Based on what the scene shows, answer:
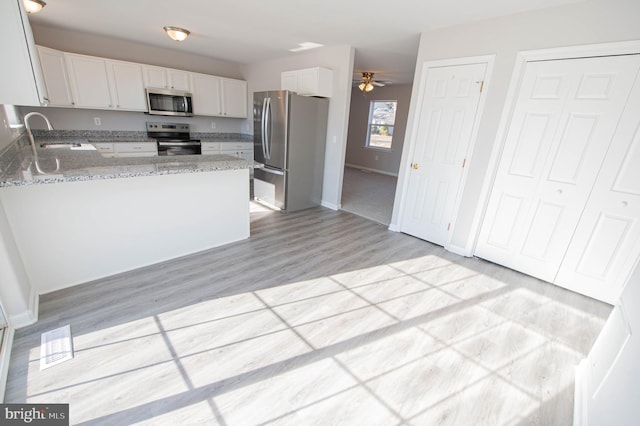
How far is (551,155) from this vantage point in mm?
2629

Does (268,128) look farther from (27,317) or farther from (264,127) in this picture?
(27,317)

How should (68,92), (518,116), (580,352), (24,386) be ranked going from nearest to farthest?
(24,386), (580,352), (518,116), (68,92)

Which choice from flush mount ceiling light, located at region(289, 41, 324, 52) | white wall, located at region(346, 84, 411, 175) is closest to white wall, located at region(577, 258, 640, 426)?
flush mount ceiling light, located at region(289, 41, 324, 52)

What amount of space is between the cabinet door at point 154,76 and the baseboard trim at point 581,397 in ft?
21.9

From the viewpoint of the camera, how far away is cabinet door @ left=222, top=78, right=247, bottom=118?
234 inches

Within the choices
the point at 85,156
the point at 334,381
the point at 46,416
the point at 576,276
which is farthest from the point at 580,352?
the point at 85,156

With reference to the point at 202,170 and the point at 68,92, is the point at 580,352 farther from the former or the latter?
the point at 68,92

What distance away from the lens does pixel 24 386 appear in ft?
4.80

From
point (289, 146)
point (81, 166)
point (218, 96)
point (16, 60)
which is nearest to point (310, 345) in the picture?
point (81, 166)

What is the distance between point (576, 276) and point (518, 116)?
5.51 ft

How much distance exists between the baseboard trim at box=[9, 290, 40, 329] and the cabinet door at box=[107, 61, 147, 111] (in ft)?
13.3

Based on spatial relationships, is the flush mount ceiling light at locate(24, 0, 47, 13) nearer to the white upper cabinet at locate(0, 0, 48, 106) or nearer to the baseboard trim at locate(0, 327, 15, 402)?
the white upper cabinet at locate(0, 0, 48, 106)

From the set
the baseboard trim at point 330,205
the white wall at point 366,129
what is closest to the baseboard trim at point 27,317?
the baseboard trim at point 330,205

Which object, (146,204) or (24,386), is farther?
(146,204)
